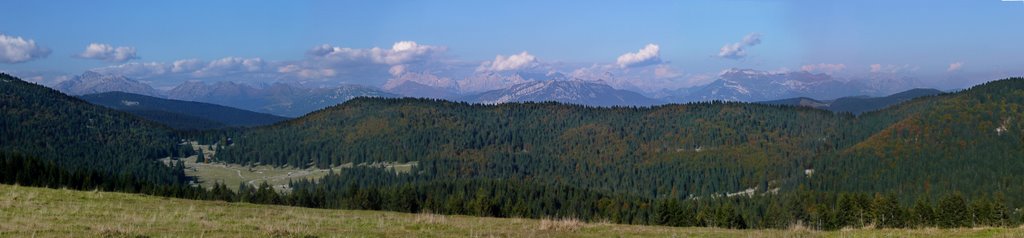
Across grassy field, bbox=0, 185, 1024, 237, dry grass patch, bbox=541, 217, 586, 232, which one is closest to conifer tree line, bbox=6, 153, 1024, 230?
grassy field, bbox=0, 185, 1024, 237

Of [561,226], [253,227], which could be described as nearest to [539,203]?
[561,226]

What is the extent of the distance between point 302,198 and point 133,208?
85.9 m

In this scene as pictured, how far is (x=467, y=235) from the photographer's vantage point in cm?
2597

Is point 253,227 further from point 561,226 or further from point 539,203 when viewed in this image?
point 539,203

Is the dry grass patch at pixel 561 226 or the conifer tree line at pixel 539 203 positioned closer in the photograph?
the dry grass patch at pixel 561 226

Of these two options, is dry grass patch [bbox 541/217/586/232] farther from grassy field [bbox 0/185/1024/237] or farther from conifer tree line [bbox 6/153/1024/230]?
conifer tree line [bbox 6/153/1024/230]

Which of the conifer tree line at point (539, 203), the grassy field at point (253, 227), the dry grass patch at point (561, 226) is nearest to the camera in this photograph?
the grassy field at point (253, 227)

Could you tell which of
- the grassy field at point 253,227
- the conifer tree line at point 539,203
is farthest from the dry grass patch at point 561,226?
the conifer tree line at point 539,203

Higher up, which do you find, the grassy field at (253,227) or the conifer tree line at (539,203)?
the grassy field at (253,227)

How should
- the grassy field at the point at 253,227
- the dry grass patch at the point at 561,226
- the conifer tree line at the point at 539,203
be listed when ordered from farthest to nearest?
1. the conifer tree line at the point at 539,203
2. the dry grass patch at the point at 561,226
3. the grassy field at the point at 253,227

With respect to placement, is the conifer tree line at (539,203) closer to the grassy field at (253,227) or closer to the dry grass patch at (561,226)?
the grassy field at (253,227)

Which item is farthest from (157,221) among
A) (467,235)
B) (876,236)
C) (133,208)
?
(876,236)

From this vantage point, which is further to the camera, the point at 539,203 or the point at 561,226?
the point at 539,203

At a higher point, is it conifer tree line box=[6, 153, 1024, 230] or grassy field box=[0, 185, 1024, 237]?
grassy field box=[0, 185, 1024, 237]
